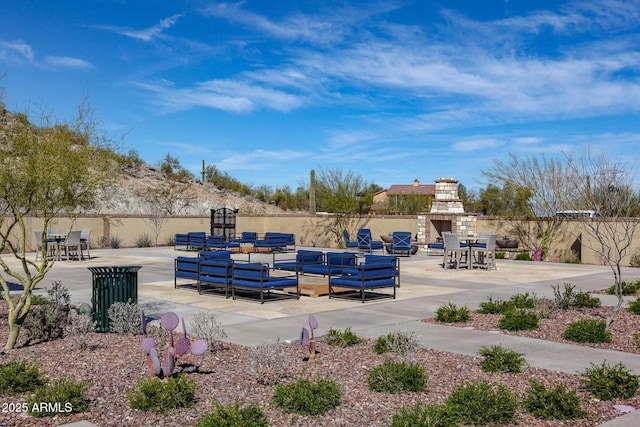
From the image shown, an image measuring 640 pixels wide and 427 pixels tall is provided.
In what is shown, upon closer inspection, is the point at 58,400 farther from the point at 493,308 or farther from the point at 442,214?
the point at 442,214

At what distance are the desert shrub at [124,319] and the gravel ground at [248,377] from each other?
5.9 inches

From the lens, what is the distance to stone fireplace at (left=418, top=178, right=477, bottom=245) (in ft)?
94.8

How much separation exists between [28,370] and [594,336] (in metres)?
7.03

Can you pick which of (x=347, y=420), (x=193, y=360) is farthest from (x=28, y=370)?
(x=347, y=420)

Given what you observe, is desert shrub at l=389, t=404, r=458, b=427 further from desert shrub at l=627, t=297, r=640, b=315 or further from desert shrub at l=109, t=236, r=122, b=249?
desert shrub at l=109, t=236, r=122, b=249

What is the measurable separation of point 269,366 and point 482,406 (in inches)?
86.0

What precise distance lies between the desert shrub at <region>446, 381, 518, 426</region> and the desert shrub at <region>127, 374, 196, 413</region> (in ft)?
7.60

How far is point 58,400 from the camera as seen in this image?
17.6 feet

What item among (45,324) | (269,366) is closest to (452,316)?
(269,366)

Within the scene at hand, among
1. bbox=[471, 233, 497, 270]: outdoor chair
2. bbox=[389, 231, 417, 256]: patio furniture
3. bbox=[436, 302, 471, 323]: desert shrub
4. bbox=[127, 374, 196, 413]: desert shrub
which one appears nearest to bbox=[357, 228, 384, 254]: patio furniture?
bbox=[389, 231, 417, 256]: patio furniture

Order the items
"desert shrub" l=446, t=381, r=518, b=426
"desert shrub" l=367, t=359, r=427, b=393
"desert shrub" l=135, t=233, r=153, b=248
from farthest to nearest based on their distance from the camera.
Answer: "desert shrub" l=135, t=233, r=153, b=248, "desert shrub" l=367, t=359, r=427, b=393, "desert shrub" l=446, t=381, r=518, b=426

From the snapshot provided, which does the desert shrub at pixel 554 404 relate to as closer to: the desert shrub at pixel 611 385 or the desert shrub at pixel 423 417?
the desert shrub at pixel 611 385

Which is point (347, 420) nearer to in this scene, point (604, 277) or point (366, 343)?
point (366, 343)

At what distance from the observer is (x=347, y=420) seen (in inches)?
208
